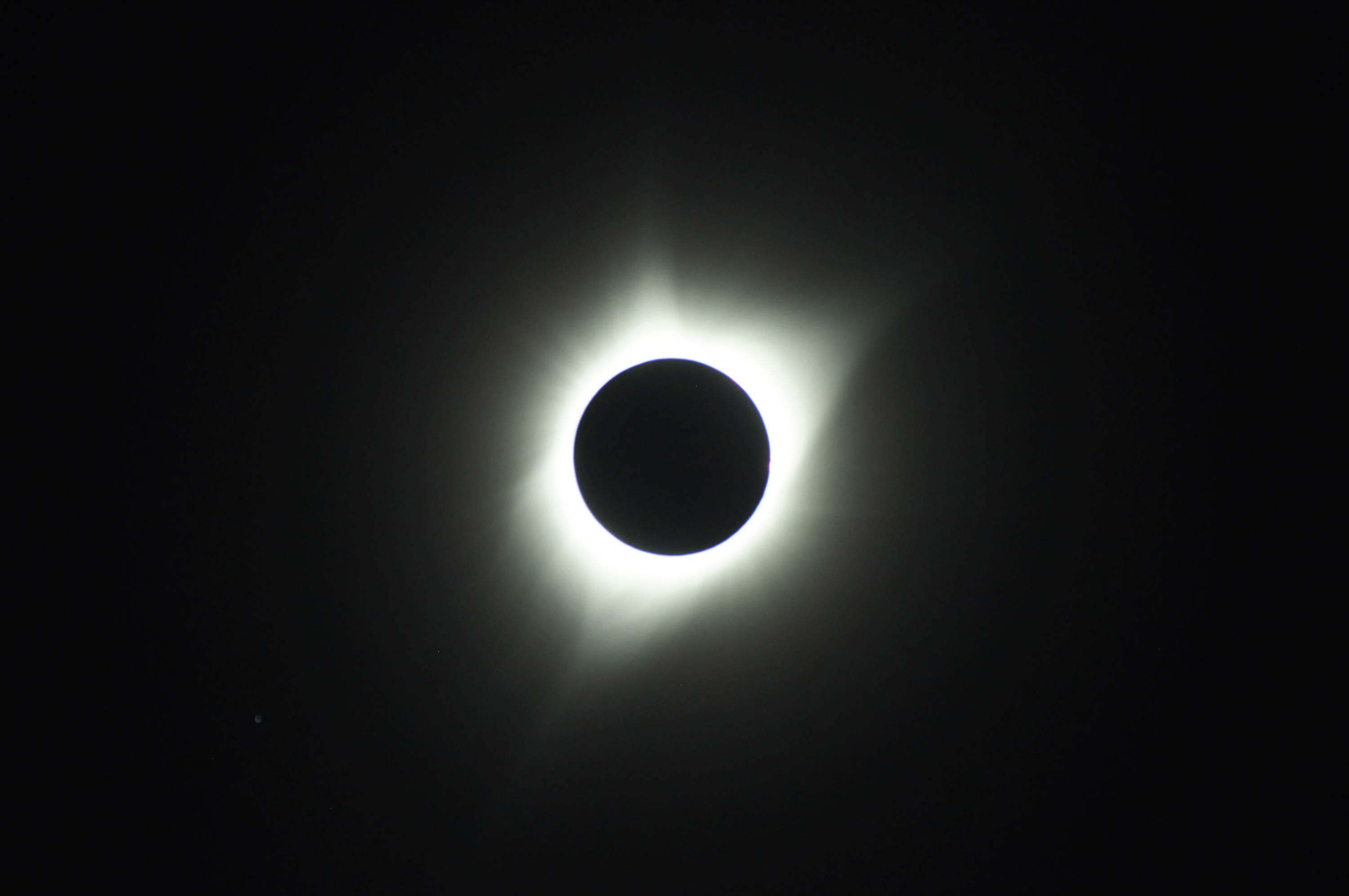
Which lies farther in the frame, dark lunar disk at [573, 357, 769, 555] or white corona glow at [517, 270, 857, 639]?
white corona glow at [517, 270, 857, 639]

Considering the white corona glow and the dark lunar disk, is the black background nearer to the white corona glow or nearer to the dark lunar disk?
the white corona glow

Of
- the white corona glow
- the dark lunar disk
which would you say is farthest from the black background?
the dark lunar disk

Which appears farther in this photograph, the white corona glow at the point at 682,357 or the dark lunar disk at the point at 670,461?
the white corona glow at the point at 682,357

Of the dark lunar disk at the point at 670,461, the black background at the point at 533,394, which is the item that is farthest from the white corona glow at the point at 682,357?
the dark lunar disk at the point at 670,461

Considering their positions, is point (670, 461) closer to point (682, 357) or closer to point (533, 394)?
point (682, 357)

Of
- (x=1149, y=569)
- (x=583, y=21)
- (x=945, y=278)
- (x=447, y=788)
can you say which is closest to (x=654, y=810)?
(x=447, y=788)

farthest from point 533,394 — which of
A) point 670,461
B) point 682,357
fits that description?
point 670,461

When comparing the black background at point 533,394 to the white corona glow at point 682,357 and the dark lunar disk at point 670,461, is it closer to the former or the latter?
the white corona glow at point 682,357
